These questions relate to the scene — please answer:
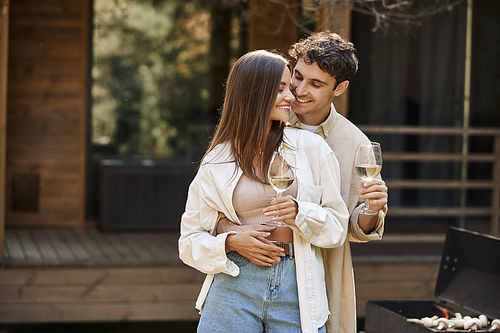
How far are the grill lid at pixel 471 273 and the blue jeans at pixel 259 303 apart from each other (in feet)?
4.79

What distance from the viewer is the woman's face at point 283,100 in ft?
6.79

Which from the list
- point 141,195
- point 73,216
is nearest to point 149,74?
point 141,195

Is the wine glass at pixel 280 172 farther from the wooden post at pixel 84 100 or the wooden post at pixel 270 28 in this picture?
the wooden post at pixel 84 100

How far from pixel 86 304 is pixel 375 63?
3.53m

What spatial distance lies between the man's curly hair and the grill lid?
52.0 inches

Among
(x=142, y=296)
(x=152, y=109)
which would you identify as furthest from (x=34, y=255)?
(x=152, y=109)

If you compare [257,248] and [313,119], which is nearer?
[257,248]

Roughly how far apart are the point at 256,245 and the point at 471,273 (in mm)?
1775

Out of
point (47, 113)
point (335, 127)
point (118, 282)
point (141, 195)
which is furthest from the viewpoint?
point (47, 113)

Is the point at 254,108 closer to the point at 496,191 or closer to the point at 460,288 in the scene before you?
the point at 460,288

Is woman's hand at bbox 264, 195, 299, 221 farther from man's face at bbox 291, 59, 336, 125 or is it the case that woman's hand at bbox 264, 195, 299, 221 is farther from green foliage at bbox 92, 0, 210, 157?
green foliage at bbox 92, 0, 210, 157

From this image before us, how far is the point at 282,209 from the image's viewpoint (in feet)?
6.28

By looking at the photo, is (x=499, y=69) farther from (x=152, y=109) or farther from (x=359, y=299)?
(x=152, y=109)

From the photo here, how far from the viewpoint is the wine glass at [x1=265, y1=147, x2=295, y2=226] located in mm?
1911
